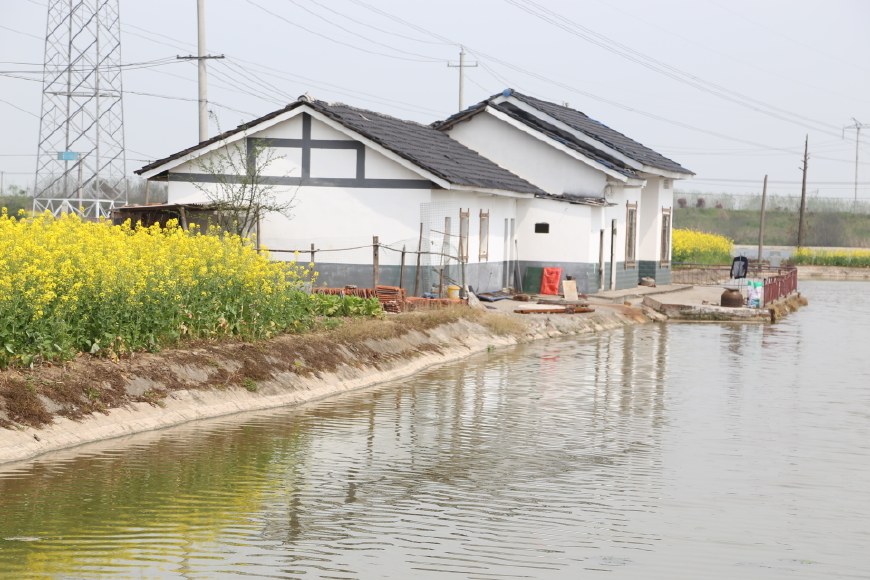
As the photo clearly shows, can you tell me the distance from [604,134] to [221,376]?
3272 cm

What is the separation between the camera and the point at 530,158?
42.4 metres

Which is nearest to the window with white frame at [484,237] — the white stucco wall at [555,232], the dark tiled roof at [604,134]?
the white stucco wall at [555,232]

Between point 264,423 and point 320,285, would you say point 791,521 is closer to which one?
point 264,423

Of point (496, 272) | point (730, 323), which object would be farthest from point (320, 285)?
point (730, 323)

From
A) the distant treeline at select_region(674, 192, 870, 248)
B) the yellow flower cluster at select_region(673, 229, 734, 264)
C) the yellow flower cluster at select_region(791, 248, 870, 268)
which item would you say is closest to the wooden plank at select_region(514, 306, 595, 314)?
the yellow flower cluster at select_region(673, 229, 734, 264)

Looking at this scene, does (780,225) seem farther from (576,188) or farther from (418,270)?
(418,270)

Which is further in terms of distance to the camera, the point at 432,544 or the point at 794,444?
the point at 794,444

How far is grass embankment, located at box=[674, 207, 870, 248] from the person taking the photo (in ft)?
352

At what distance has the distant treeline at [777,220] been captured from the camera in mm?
107875

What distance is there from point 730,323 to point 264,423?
22.1 meters

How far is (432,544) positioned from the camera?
437 inches

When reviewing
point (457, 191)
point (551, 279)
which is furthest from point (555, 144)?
point (457, 191)

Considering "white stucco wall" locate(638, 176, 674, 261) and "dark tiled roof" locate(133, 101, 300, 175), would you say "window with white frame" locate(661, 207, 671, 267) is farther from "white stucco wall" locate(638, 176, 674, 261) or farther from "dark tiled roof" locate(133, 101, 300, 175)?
"dark tiled roof" locate(133, 101, 300, 175)

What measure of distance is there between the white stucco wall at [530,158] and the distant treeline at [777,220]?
220 ft
